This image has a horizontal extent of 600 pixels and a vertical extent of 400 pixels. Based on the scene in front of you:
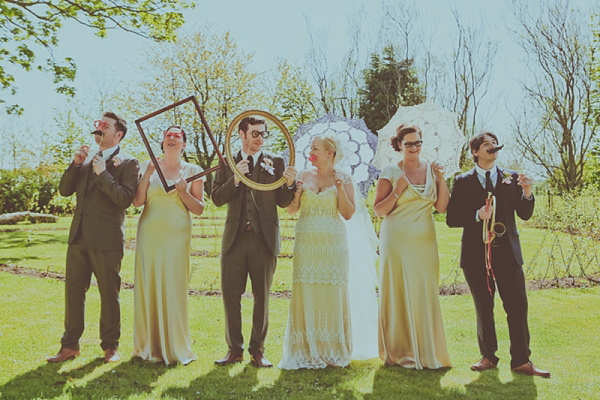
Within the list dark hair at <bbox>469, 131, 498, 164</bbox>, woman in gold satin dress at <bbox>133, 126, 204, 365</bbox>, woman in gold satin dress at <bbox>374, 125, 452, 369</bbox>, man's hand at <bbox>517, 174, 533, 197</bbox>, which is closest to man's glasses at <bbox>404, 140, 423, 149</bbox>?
woman in gold satin dress at <bbox>374, 125, 452, 369</bbox>

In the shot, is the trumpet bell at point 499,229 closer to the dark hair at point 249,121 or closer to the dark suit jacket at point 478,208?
the dark suit jacket at point 478,208

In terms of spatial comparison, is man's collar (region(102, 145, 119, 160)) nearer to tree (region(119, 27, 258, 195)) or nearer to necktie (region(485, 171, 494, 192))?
necktie (region(485, 171, 494, 192))

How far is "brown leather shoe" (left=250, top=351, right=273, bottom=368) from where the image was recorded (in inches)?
224

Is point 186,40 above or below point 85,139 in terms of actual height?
above

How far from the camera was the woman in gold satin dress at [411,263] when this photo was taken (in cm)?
563

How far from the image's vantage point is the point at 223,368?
223 inches

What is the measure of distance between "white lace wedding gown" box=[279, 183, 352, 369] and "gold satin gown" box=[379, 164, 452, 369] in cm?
46

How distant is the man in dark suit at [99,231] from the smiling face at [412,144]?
272cm

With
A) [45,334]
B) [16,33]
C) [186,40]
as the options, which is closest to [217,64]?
[186,40]

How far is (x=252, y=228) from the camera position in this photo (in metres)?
5.67

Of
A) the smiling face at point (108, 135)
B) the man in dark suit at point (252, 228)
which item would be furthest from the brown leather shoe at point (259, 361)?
the smiling face at point (108, 135)

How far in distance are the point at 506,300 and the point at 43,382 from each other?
172 inches

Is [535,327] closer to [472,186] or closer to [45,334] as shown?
[472,186]

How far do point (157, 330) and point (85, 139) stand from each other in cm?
2679
